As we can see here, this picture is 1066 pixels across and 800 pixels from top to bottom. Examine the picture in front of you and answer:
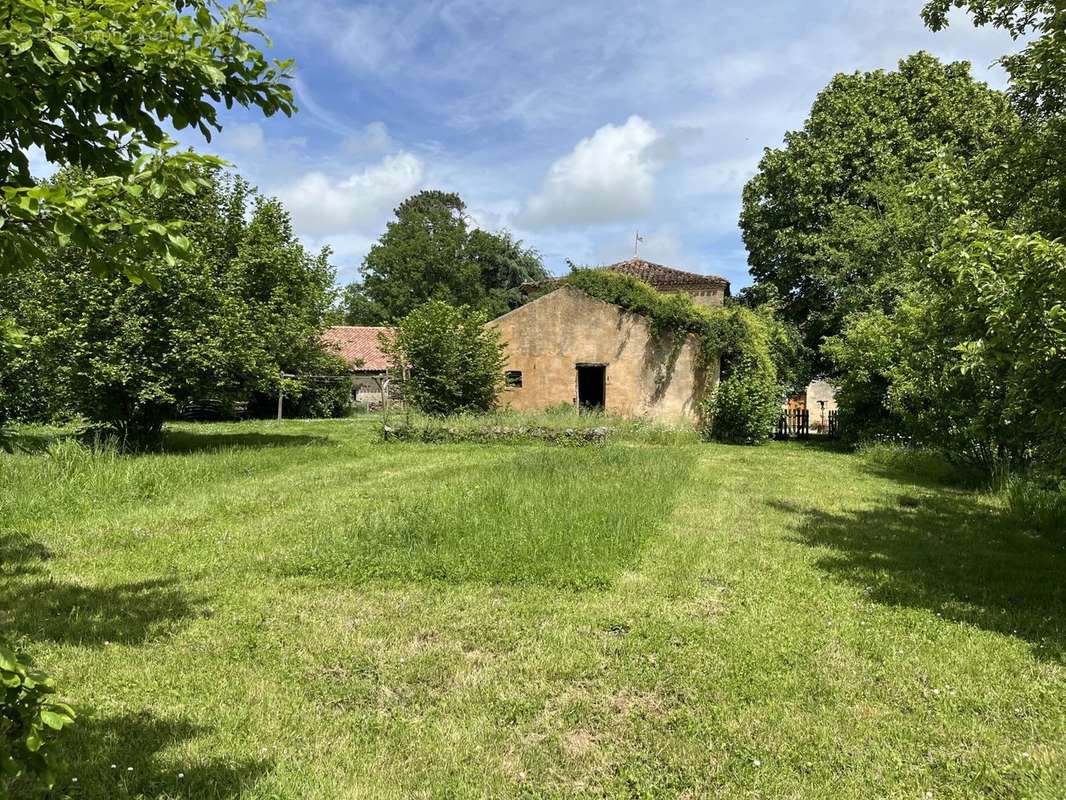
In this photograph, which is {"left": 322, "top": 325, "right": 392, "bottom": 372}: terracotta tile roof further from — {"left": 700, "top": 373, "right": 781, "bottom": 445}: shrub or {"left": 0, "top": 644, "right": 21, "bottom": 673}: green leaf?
{"left": 0, "top": 644, "right": 21, "bottom": 673}: green leaf

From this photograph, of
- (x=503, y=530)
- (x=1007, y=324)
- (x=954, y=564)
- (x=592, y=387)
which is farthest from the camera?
(x=592, y=387)

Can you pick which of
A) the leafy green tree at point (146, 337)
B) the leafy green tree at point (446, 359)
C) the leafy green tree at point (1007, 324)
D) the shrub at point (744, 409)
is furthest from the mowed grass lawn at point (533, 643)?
the leafy green tree at point (446, 359)

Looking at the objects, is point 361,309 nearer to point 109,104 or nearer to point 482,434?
point 482,434

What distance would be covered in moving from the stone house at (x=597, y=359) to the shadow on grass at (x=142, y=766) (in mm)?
19173

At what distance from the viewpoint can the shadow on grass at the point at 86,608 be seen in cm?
498

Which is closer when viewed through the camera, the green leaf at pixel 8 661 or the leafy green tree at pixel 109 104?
the green leaf at pixel 8 661

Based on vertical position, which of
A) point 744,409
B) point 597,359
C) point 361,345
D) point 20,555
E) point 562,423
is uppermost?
point 361,345

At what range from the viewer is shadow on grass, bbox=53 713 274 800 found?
3.13 metres

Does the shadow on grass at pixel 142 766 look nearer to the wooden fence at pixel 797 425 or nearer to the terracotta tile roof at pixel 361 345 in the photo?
the wooden fence at pixel 797 425

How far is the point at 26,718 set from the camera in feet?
5.93

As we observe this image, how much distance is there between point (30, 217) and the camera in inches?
81.4

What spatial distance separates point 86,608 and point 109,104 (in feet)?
15.1

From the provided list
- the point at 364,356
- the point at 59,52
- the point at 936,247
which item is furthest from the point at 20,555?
the point at 364,356

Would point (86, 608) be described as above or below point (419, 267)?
below
